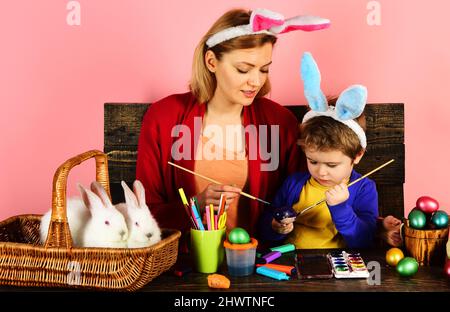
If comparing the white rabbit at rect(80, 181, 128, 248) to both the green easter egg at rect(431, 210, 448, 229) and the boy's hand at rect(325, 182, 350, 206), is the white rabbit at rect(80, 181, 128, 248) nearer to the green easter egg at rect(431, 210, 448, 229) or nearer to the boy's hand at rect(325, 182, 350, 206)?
the boy's hand at rect(325, 182, 350, 206)

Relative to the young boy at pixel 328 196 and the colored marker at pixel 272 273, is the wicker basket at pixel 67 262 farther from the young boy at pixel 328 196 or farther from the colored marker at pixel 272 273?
the young boy at pixel 328 196

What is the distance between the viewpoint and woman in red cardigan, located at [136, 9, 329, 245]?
154cm

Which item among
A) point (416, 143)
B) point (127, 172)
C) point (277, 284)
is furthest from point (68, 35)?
point (416, 143)

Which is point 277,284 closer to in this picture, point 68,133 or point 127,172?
point 127,172

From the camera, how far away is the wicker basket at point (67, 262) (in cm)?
114

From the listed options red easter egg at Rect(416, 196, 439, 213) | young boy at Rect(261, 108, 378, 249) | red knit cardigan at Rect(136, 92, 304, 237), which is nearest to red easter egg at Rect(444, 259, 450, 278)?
red easter egg at Rect(416, 196, 439, 213)

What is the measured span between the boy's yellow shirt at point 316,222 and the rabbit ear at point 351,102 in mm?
199

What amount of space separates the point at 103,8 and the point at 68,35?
11cm

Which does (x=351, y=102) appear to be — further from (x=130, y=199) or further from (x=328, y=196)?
(x=130, y=199)

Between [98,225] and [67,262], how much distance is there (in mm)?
97

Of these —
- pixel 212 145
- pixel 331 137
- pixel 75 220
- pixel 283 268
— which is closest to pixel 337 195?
pixel 331 137

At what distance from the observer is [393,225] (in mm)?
1455

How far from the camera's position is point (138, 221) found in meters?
1.25
